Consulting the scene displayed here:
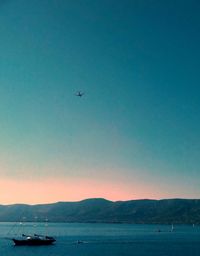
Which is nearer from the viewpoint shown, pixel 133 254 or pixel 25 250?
pixel 133 254

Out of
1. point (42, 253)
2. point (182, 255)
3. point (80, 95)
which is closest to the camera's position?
point (80, 95)

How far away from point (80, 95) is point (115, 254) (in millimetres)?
96969

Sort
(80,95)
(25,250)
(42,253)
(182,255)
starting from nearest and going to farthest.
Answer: (80,95), (182,255), (42,253), (25,250)

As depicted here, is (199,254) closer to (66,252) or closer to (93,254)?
(93,254)

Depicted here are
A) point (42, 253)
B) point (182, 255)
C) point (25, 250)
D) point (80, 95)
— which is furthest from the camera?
point (25, 250)

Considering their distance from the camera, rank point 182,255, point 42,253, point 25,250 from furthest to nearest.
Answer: point 25,250 → point 42,253 → point 182,255

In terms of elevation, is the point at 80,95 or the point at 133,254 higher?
the point at 80,95

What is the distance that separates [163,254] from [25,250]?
2706 inches

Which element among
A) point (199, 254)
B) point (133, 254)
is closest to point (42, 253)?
point (133, 254)

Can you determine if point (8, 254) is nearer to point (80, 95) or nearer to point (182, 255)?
point (182, 255)

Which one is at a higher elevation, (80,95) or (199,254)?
(80,95)

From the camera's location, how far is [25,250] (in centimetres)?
18312

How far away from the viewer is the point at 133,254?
160 metres

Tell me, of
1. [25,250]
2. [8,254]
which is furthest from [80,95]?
[25,250]
